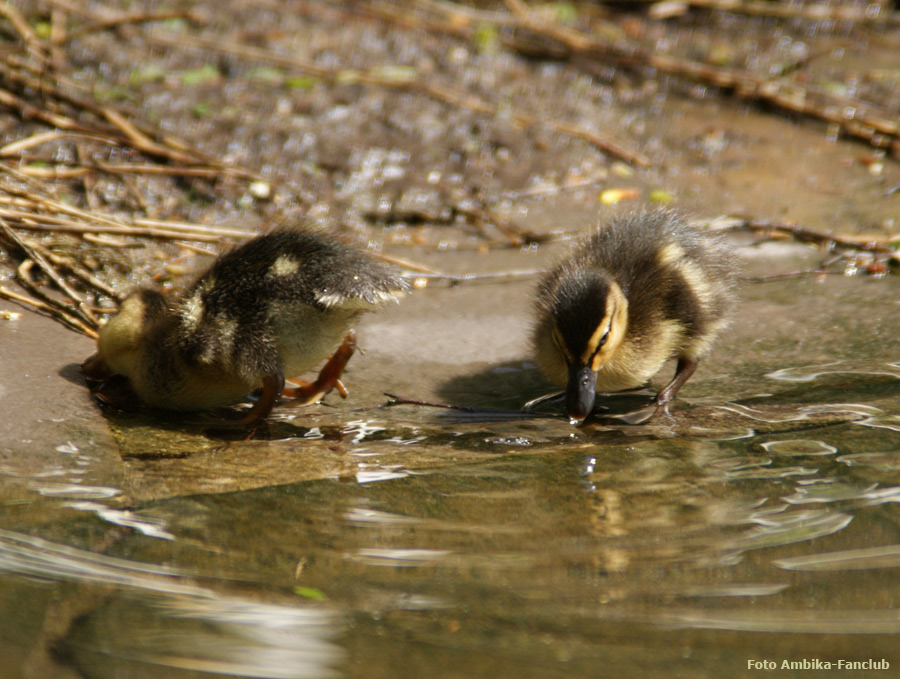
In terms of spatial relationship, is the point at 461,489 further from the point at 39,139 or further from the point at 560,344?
the point at 39,139

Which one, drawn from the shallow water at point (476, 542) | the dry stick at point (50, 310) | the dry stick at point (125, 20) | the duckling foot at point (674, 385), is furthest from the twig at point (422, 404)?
the dry stick at point (125, 20)

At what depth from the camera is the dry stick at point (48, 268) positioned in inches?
152

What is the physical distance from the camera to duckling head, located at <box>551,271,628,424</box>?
3.13 meters

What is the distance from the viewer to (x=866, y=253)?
183 inches

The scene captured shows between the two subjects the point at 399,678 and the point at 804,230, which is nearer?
the point at 399,678

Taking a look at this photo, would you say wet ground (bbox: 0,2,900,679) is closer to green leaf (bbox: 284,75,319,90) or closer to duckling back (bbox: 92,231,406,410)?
duckling back (bbox: 92,231,406,410)

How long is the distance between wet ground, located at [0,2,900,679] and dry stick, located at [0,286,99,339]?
5 cm

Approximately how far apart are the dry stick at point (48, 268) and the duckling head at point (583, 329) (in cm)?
194

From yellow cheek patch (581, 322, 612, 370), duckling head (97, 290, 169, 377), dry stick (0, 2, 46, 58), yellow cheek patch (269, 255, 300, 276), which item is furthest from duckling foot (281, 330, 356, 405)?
dry stick (0, 2, 46, 58)

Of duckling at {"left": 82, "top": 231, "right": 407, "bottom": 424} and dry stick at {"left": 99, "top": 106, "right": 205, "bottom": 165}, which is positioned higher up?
dry stick at {"left": 99, "top": 106, "right": 205, "bottom": 165}

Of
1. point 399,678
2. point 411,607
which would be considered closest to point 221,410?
point 411,607

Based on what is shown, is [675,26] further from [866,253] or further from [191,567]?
[191,567]

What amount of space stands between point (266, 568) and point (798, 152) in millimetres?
5053

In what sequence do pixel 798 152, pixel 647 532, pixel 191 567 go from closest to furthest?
1. pixel 191 567
2. pixel 647 532
3. pixel 798 152
